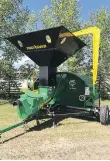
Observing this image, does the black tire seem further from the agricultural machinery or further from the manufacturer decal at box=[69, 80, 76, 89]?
the manufacturer decal at box=[69, 80, 76, 89]

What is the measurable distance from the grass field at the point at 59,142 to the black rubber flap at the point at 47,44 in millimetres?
2082

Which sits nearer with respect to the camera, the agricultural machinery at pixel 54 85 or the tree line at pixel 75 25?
the agricultural machinery at pixel 54 85

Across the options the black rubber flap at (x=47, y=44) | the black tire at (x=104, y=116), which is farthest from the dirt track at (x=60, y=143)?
the black rubber flap at (x=47, y=44)

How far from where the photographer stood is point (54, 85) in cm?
930

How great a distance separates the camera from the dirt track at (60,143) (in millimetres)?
5902

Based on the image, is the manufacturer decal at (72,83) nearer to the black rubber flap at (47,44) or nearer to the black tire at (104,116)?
the black rubber flap at (47,44)

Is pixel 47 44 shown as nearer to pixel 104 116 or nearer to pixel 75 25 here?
pixel 104 116

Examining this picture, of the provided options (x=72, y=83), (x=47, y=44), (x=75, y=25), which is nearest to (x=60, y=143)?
(x=47, y=44)

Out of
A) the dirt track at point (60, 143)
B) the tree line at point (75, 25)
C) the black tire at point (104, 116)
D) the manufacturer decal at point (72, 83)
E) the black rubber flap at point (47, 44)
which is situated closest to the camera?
the dirt track at point (60, 143)

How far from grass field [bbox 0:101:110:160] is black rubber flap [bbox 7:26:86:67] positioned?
208 cm

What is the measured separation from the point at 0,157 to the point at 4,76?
13187mm

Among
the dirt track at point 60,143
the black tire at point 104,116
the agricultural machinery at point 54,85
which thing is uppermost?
the agricultural machinery at point 54,85

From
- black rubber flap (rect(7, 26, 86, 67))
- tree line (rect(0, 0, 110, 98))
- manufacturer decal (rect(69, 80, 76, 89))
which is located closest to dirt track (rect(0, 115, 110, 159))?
manufacturer decal (rect(69, 80, 76, 89))

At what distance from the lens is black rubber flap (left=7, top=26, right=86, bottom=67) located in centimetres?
841
